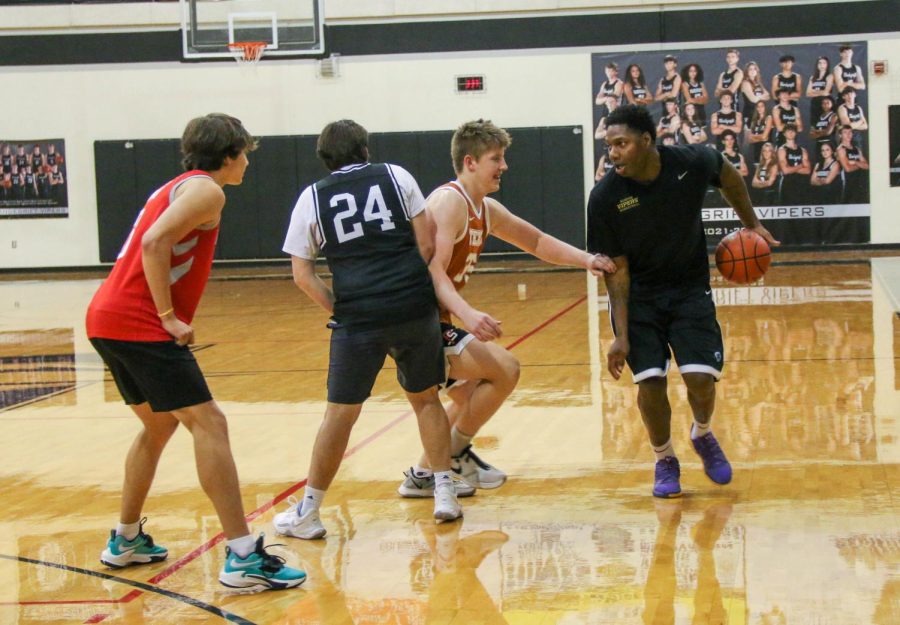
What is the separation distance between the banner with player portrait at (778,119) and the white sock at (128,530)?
15532 millimetres

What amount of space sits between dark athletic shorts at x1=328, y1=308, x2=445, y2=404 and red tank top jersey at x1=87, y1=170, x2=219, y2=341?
66 centimetres

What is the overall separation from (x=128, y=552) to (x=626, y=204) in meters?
2.33

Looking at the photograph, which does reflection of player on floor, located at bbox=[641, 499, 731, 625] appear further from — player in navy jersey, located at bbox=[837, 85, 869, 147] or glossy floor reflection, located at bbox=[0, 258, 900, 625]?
player in navy jersey, located at bbox=[837, 85, 869, 147]

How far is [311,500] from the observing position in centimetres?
462

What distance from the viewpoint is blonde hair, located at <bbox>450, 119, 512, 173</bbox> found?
4.98 m

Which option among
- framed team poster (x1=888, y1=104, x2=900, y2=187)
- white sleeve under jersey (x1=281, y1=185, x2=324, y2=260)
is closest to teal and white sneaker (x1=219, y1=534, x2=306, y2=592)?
white sleeve under jersey (x1=281, y1=185, x2=324, y2=260)

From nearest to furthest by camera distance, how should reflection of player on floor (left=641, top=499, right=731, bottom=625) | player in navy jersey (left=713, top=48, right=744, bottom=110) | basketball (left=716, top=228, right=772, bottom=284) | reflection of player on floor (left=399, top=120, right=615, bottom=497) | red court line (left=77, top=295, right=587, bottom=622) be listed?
reflection of player on floor (left=641, top=499, right=731, bottom=625) → red court line (left=77, top=295, right=587, bottom=622) → reflection of player on floor (left=399, top=120, right=615, bottom=497) → basketball (left=716, top=228, right=772, bottom=284) → player in navy jersey (left=713, top=48, right=744, bottom=110)

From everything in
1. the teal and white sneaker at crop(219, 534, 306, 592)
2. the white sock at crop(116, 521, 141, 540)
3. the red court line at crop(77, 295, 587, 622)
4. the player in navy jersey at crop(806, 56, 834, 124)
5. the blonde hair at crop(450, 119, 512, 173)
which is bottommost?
the red court line at crop(77, 295, 587, 622)

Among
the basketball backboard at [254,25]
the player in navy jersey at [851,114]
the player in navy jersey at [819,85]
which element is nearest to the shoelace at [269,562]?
the basketball backboard at [254,25]

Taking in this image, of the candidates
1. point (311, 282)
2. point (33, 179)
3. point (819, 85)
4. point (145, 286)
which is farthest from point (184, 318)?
point (33, 179)

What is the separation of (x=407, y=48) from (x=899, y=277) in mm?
8613

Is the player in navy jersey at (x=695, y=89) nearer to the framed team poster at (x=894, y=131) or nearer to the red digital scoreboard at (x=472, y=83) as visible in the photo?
the framed team poster at (x=894, y=131)

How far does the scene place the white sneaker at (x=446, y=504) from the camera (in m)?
4.72

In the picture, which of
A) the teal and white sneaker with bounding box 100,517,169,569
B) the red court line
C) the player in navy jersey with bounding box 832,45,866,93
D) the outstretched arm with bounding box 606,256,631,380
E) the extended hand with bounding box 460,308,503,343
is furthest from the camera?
the player in navy jersey with bounding box 832,45,866,93
